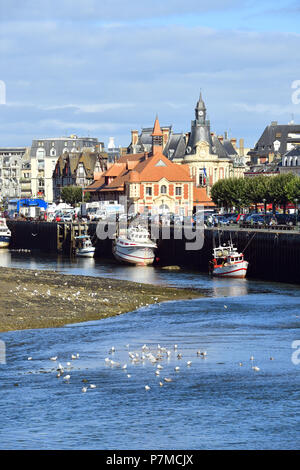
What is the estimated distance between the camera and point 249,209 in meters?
163

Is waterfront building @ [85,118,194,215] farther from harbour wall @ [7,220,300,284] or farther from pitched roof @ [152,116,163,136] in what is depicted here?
harbour wall @ [7,220,300,284]

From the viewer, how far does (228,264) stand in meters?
86.7

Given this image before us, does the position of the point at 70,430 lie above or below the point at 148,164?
below

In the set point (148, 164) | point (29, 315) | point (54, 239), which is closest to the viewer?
point (29, 315)

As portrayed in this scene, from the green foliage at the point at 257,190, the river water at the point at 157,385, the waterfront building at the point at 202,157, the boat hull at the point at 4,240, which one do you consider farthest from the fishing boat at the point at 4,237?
the river water at the point at 157,385

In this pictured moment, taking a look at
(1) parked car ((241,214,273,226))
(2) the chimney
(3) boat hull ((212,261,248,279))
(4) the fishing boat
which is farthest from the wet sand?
(2) the chimney

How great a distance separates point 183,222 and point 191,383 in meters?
79.8

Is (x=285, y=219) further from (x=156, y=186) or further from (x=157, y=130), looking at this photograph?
(x=157, y=130)

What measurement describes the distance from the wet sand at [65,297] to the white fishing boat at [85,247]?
40.1m

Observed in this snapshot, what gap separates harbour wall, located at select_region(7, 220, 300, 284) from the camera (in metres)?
84.9

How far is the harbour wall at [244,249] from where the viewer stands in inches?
3344

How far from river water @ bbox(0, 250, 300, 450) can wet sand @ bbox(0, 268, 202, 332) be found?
189 centimetres
